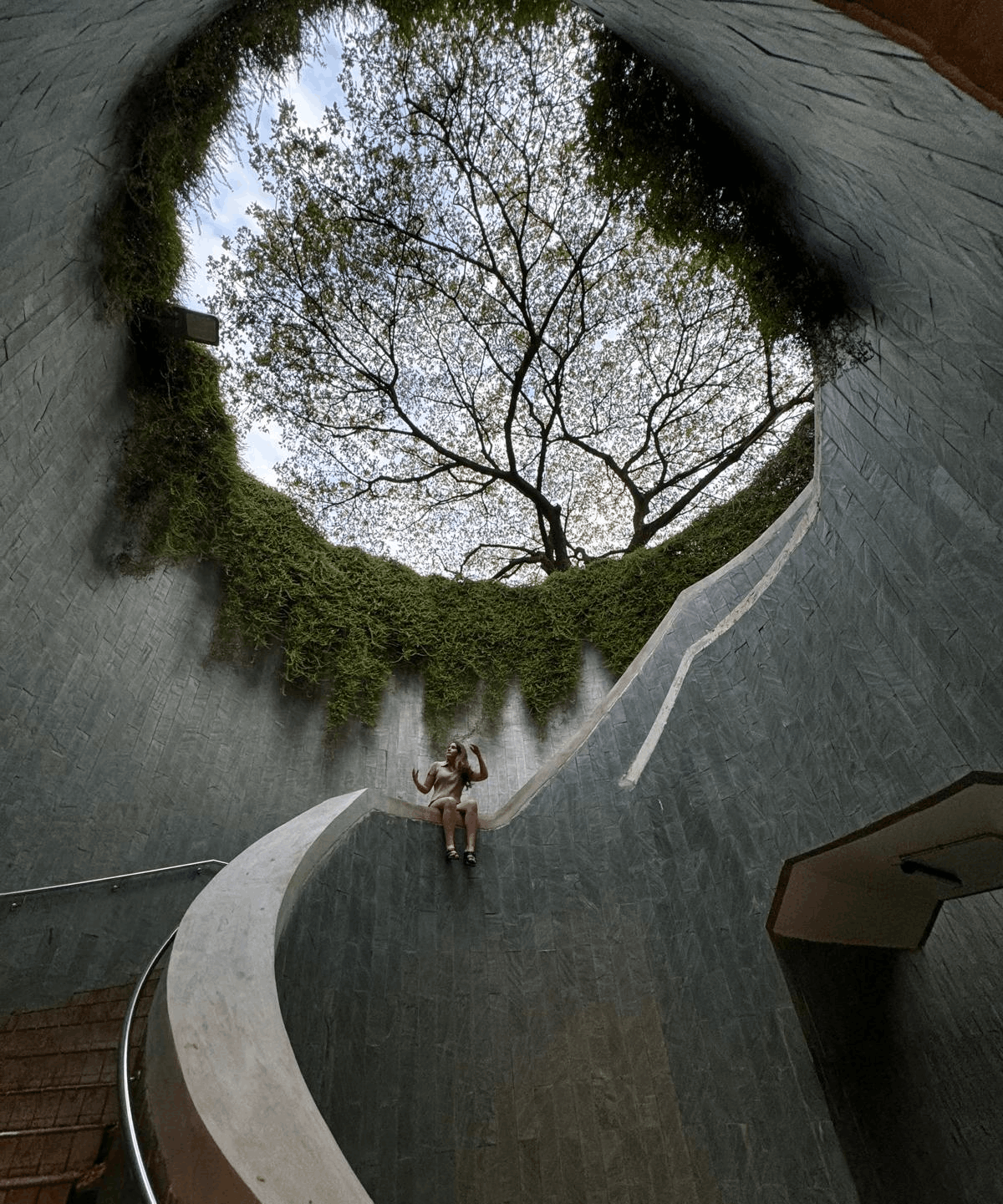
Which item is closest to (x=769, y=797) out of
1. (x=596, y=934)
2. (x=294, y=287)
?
(x=596, y=934)

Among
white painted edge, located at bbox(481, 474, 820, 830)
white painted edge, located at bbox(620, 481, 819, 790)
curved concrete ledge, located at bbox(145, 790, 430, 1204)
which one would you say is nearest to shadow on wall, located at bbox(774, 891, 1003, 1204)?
white painted edge, located at bbox(620, 481, 819, 790)

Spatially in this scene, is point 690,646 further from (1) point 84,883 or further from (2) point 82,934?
(2) point 82,934

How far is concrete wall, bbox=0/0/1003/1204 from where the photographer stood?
10.1 feet

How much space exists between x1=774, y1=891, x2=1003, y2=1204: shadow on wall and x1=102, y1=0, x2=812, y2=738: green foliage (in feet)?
16.2

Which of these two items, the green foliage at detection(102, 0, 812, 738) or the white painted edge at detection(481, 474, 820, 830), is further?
the white painted edge at detection(481, 474, 820, 830)

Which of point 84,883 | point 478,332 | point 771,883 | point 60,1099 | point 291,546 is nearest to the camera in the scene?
point 60,1099

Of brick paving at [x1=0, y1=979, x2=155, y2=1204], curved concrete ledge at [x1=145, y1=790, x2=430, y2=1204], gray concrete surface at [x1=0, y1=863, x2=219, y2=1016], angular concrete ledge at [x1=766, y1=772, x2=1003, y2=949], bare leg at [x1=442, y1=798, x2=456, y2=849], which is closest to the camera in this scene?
curved concrete ledge at [x1=145, y1=790, x2=430, y2=1204]

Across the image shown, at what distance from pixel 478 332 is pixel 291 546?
410 cm

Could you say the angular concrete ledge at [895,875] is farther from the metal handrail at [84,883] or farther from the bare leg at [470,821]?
the metal handrail at [84,883]

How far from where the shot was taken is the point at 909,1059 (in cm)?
462

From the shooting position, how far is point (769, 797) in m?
4.79

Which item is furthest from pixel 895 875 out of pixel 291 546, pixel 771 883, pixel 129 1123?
pixel 291 546

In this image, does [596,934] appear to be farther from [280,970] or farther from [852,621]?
[852,621]

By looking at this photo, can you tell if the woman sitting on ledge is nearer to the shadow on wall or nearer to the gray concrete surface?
the gray concrete surface
